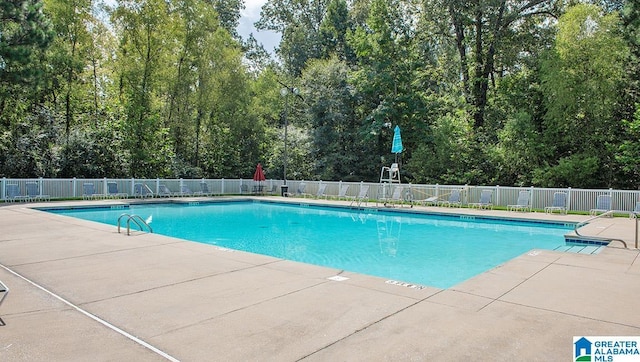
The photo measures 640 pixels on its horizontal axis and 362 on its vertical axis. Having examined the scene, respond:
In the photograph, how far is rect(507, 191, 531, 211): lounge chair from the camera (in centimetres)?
1411

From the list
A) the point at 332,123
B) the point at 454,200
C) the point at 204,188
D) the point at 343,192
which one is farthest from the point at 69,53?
the point at 454,200

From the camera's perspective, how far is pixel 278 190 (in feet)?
72.9

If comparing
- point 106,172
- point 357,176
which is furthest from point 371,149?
point 106,172

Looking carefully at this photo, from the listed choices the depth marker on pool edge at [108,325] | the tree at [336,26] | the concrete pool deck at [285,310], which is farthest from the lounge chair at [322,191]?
the depth marker on pool edge at [108,325]

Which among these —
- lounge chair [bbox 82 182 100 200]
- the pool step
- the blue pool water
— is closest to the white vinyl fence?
lounge chair [bbox 82 182 100 200]

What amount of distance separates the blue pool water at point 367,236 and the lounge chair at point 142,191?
209cm

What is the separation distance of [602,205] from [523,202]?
2257 millimetres

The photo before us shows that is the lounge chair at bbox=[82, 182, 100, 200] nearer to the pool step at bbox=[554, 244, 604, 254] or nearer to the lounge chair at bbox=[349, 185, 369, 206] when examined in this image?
the lounge chair at bbox=[349, 185, 369, 206]

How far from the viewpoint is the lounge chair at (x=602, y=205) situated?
12664mm

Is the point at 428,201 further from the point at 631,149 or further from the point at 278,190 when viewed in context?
the point at 278,190

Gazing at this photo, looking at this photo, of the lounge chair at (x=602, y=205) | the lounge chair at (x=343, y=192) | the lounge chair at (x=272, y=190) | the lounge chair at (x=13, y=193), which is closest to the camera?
the lounge chair at (x=602, y=205)

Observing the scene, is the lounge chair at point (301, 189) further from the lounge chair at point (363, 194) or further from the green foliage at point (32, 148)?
the green foliage at point (32, 148)

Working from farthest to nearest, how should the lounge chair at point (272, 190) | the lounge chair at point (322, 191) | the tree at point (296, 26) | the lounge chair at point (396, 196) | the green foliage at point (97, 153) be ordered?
the tree at point (296, 26) → the lounge chair at point (272, 190) → the lounge chair at point (322, 191) → the green foliage at point (97, 153) → the lounge chair at point (396, 196)

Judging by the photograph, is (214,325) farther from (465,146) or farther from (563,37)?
(465,146)
